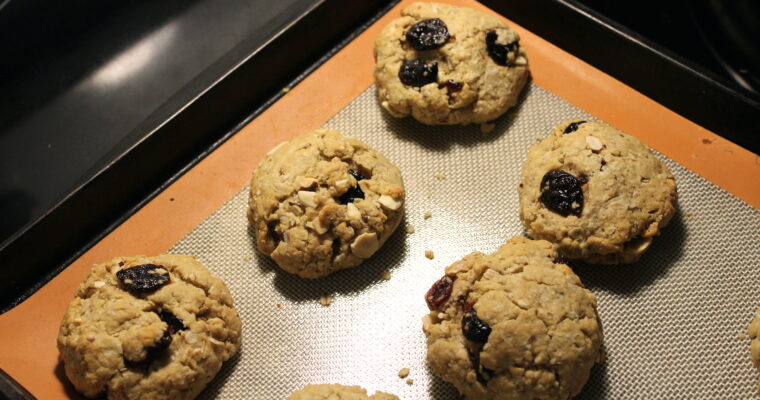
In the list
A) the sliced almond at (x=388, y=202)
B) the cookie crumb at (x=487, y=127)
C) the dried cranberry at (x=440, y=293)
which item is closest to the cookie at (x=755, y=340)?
the dried cranberry at (x=440, y=293)

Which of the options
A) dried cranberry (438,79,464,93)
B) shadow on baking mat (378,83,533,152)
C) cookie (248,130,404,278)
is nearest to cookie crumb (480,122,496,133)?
shadow on baking mat (378,83,533,152)

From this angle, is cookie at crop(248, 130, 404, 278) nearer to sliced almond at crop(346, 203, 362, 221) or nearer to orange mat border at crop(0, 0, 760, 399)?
sliced almond at crop(346, 203, 362, 221)

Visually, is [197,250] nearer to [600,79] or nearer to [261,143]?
[261,143]

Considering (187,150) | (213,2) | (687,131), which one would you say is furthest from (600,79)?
(213,2)

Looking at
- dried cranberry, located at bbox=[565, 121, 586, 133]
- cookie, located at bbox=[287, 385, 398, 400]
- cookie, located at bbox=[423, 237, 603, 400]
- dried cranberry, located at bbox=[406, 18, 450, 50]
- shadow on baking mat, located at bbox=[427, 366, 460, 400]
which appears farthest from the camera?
dried cranberry, located at bbox=[406, 18, 450, 50]

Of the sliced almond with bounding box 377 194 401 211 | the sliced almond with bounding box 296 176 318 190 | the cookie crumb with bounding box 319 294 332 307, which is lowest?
the cookie crumb with bounding box 319 294 332 307

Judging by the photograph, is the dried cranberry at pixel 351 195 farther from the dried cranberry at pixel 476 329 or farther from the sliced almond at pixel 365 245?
the dried cranberry at pixel 476 329
